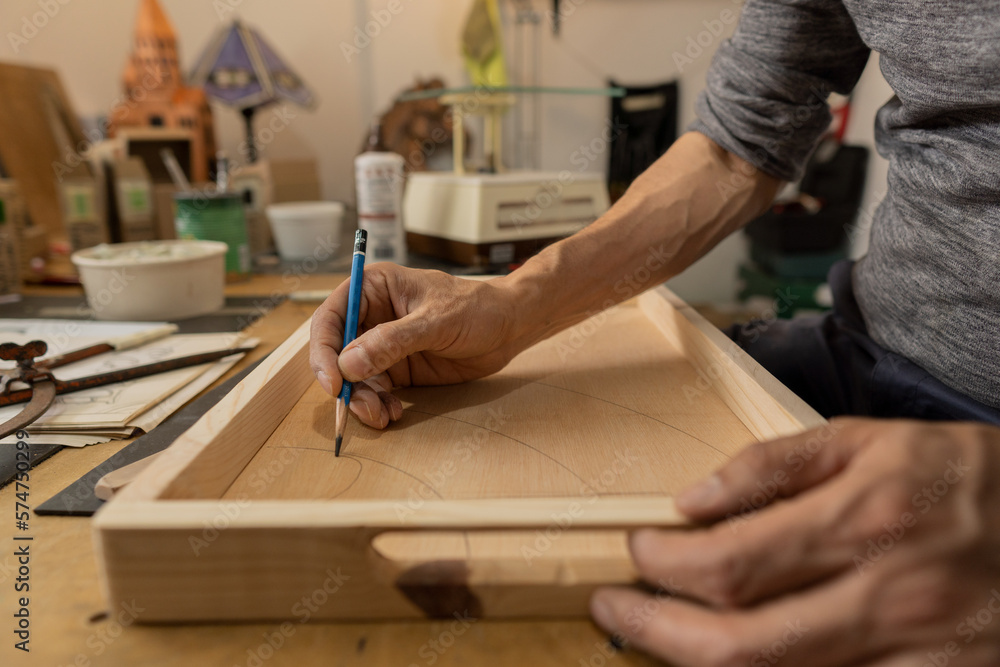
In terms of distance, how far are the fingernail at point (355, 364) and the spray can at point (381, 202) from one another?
0.75 meters

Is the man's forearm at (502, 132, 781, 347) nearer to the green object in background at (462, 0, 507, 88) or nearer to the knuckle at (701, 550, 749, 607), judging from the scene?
the knuckle at (701, 550, 749, 607)

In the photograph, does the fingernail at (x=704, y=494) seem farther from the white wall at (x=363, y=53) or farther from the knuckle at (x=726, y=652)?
the white wall at (x=363, y=53)

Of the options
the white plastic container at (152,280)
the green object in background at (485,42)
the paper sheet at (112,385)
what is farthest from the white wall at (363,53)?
the paper sheet at (112,385)

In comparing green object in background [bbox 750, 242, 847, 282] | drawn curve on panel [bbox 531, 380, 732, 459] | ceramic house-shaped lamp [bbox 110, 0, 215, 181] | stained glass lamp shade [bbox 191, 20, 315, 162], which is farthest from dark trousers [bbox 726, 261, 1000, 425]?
ceramic house-shaped lamp [bbox 110, 0, 215, 181]

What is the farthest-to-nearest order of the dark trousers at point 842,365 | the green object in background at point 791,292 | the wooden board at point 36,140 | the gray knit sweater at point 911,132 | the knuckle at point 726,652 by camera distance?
the green object in background at point 791,292
the wooden board at point 36,140
the dark trousers at point 842,365
the gray knit sweater at point 911,132
the knuckle at point 726,652

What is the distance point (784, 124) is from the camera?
2.72 feet

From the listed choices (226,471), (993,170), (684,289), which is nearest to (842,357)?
(993,170)

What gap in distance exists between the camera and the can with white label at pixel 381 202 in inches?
50.6

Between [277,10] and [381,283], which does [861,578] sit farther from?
[277,10]

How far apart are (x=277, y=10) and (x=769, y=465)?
2.40 m

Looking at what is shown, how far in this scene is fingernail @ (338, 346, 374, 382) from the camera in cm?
57

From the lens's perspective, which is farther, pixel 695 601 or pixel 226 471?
pixel 226 471

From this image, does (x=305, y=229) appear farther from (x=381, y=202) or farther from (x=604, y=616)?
(x=604, y=616)

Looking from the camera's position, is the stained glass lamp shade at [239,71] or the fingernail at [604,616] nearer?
the fingernail at [604,616]
